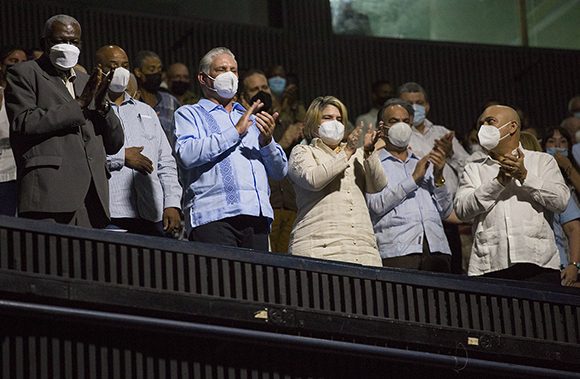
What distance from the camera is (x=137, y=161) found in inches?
293

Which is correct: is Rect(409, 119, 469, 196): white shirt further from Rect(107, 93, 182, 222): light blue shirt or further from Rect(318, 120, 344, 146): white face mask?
Rect(107, 93, 182, 222): light blue shirt

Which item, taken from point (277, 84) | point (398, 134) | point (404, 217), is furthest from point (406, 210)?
point (277, 84)

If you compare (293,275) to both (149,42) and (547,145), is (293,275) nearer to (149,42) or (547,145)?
(547,145)

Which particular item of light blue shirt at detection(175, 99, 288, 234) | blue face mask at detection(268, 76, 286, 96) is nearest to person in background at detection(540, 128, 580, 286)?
light blue shirt at detection(175, 99, 288, 234)

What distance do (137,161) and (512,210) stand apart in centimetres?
189

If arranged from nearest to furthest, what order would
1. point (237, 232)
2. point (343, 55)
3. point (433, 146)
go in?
point (237, 232) < point (433, 146) < point (343, 55)

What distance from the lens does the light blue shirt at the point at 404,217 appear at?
8008 mm

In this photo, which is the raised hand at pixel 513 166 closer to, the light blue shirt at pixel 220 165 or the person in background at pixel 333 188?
the person in background at pixel 333 188

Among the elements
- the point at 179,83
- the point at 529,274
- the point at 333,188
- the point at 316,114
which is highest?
the point at 179,83

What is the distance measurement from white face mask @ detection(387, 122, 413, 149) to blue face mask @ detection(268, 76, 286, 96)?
2.85 meters

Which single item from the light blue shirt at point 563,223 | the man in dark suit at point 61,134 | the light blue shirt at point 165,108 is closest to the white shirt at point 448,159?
the light blue shirt at point 563,223

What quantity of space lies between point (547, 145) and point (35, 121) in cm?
470

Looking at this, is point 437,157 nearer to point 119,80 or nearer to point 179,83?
point 119,80

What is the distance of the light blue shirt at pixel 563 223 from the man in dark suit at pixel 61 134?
293 cm
